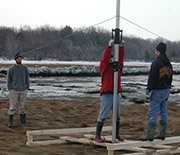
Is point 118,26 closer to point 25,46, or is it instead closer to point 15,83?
point 15,83

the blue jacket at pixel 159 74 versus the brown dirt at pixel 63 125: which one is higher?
the blue jacket at pixel 159 74

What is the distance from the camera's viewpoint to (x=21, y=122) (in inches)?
397

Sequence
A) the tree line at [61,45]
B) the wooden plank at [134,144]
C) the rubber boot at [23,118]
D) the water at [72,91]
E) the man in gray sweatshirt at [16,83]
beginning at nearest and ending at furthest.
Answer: the wooden plank at [134,144]
the man in gray sweatshirt at [16,83]
the rubber boot at [23,118]
the water at [72,91]
the tree line at [61,45]

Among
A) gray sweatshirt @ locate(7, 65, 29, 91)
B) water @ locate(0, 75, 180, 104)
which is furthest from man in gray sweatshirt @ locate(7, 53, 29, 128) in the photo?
water @ locate(0, 75, 180, 104)

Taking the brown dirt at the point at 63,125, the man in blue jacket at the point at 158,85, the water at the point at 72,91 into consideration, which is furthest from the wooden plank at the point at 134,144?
the water at the point at 72,91

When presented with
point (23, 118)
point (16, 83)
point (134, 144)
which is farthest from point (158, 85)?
point (23, 118)

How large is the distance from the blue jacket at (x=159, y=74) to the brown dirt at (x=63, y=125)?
1601mm

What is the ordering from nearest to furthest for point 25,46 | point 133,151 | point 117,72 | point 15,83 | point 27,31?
point 117,72
point 133,151
point 15,83
point 25,46
point 27,31

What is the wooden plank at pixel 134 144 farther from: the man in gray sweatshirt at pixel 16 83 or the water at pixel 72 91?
the water at pixel 72 91

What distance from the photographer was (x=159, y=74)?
269 inches

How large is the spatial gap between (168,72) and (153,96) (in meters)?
0.56

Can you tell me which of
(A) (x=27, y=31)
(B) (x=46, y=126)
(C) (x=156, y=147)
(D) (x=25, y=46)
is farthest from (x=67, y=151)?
(A) (x=27, y=31)

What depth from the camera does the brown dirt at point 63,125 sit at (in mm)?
6810

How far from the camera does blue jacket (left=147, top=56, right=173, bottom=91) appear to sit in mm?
6789
